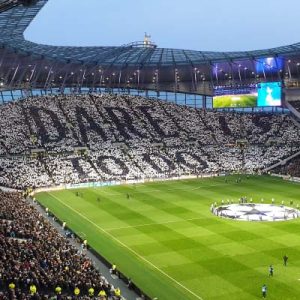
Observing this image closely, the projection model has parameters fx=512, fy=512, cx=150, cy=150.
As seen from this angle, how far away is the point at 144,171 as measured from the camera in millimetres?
78500

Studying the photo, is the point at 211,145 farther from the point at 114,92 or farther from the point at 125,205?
the point at 125,205

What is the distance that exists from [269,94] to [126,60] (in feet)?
101

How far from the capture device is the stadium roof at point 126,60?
3593 inches

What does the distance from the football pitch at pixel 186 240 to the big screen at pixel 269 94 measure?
3005 cm

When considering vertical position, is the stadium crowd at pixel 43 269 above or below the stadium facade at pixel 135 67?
below

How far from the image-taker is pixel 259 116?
107 meters

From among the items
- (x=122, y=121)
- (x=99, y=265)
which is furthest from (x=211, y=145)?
(x=99, y=265)

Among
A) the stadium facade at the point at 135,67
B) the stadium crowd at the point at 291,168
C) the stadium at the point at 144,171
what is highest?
the stadium facade at the point at 135,67

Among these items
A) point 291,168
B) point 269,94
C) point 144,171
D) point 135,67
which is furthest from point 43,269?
point 135,67

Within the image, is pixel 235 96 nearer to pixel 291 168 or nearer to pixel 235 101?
pixel 235 101

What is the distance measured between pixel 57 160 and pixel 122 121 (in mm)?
23981

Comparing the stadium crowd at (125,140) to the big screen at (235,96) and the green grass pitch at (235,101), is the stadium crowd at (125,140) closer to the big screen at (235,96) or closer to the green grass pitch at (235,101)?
the green grass pitch at (235,101)

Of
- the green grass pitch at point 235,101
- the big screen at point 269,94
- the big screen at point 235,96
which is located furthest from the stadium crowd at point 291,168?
the big screen at point 235,96

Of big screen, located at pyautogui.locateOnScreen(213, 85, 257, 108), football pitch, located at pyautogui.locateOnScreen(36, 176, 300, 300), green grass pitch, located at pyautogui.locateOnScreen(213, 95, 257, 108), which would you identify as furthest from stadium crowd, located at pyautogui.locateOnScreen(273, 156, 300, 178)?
big screen, located at pyautogui.locateOnScreen(213, 85, 257, 108)
